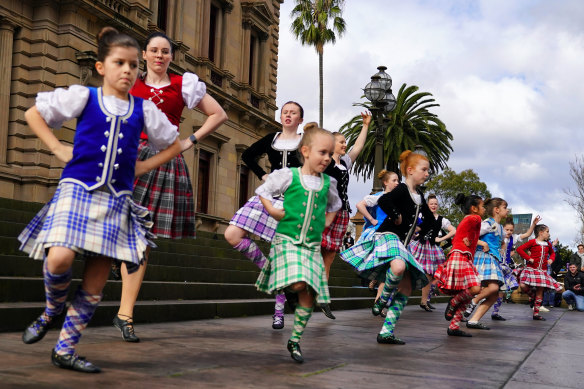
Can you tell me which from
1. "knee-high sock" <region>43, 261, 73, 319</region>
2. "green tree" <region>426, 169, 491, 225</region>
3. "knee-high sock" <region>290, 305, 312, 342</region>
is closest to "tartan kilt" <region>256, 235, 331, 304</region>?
"knee-high sock" <region>290, 305, 312, 342</region>

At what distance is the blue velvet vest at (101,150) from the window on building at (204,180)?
22.0m

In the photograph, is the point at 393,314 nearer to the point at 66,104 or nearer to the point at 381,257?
the point at 381,257

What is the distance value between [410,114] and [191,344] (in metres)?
40.2

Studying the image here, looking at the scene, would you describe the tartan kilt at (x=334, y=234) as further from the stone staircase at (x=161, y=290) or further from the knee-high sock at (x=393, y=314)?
the knee-high sock at (x=393, y=314)

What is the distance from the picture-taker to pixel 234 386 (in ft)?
10.8

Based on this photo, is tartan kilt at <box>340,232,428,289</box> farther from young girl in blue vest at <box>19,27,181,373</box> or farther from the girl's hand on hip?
the girl's hand on hip

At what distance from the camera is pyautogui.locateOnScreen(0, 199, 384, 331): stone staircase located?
578 centimetres

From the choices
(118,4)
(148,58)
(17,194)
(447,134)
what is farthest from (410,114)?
(148,58)

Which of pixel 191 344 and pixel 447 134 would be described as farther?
pixel 447 134

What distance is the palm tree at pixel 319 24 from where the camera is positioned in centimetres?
3681

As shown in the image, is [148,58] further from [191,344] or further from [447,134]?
[447,134]

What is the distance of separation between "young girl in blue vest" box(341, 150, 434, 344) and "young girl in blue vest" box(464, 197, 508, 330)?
94.1 inches

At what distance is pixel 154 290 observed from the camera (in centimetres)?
764

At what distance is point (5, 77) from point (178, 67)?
24.1 ft
